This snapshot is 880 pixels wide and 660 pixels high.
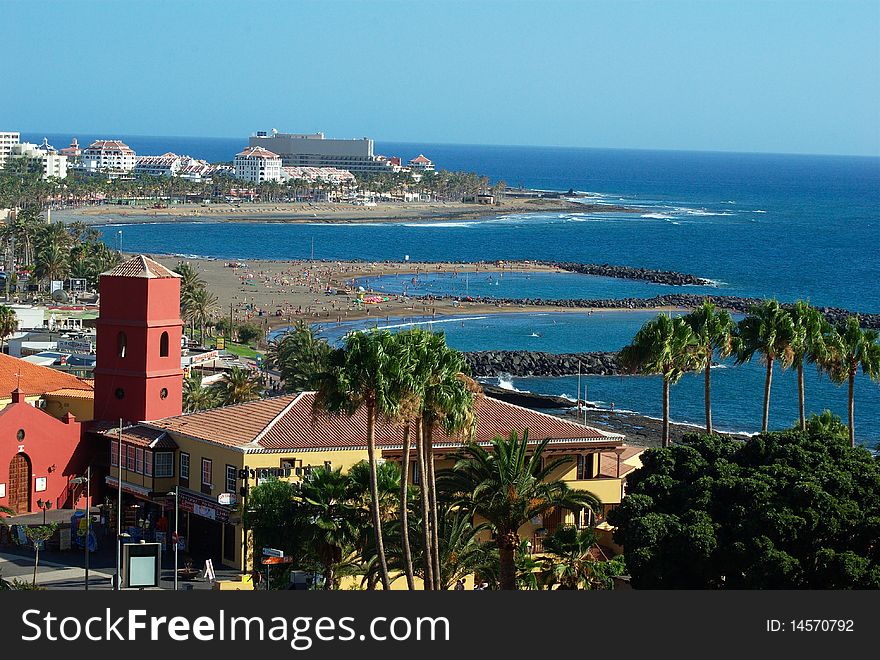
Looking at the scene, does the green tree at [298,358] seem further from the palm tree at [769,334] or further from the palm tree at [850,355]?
the palm tree at [850,355]

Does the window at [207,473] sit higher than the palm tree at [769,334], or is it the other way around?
the palm tree at [769,334]

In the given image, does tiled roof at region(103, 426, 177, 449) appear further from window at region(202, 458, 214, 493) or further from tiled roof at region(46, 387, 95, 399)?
tiled roof at region(46, 387, 95, 399)

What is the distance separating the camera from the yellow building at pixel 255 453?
40.5 metres

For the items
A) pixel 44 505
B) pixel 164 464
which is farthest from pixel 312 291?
pixel 164 464

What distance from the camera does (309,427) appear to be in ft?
137

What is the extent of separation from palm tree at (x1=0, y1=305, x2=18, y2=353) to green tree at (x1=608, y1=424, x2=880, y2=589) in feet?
142

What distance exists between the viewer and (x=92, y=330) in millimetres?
82875

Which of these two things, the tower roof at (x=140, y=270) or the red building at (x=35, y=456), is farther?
the tower roof at (x=140, y=270)

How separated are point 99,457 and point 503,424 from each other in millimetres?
12632

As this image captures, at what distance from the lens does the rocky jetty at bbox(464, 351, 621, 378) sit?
101m

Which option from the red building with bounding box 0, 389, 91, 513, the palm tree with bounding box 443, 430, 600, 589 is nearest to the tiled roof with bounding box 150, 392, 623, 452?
the red building with bounding box 0, 389, 91, 513

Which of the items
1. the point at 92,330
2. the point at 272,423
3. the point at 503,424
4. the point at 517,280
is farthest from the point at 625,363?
the point at 517,280

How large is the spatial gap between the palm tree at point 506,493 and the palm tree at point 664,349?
45.7 ft

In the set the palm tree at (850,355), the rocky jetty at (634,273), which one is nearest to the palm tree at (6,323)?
the palm tree at (850,355)
